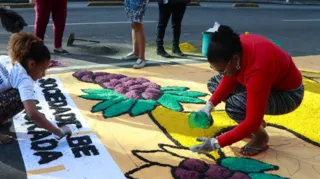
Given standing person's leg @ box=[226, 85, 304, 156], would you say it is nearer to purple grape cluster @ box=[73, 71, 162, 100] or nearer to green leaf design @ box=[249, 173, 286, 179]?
green leaf design @ box=[249, 173, 286, 179]

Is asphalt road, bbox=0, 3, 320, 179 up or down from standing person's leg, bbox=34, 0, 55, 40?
down

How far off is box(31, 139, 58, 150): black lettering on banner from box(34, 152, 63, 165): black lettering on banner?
2.7 inches

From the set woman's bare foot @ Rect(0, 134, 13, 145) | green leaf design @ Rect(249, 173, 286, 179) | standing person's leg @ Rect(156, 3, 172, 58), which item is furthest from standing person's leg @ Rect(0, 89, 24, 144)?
standing person's leg @ Rect(156, 3, 172, 58)

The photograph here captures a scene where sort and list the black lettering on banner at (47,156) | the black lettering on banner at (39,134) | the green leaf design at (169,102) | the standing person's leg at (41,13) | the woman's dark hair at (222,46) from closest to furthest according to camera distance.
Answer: the woman's dark hair at (222,46) → the black lettering on banner at (47,156) → the black lettering on banner at (39,134) → the green leaf design at (169,102) → the standing person's leg at (41,13)

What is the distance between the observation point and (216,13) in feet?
30.9

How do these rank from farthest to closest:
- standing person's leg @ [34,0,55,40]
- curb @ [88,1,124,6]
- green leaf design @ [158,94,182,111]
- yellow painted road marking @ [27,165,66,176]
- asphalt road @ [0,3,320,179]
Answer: curb @ [88,1,124,6], asphalt road @ [0,3,320,179], standing person's leg @ [34,0,55,40], green leaf design @ [158,94,182,111], yellow painted road marking @ [27,165,66,176]

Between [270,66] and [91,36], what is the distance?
13.8ft

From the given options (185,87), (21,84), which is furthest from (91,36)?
(21,84)

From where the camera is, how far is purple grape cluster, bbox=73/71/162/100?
3405 millimetres

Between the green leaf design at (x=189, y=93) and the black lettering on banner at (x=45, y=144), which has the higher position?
the green leaf design at (x=189, y=93)

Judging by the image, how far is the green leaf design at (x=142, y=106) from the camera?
10.2 feet

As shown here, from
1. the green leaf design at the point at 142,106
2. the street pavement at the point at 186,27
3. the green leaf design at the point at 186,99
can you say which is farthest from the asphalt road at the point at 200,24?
the green leaf design at the point at 186,99

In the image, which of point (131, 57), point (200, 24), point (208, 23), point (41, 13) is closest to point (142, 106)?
point (131, 57)

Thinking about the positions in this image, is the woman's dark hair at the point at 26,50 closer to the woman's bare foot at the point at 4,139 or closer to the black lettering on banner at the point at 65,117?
the woman's bare foot at the point at 4,139
